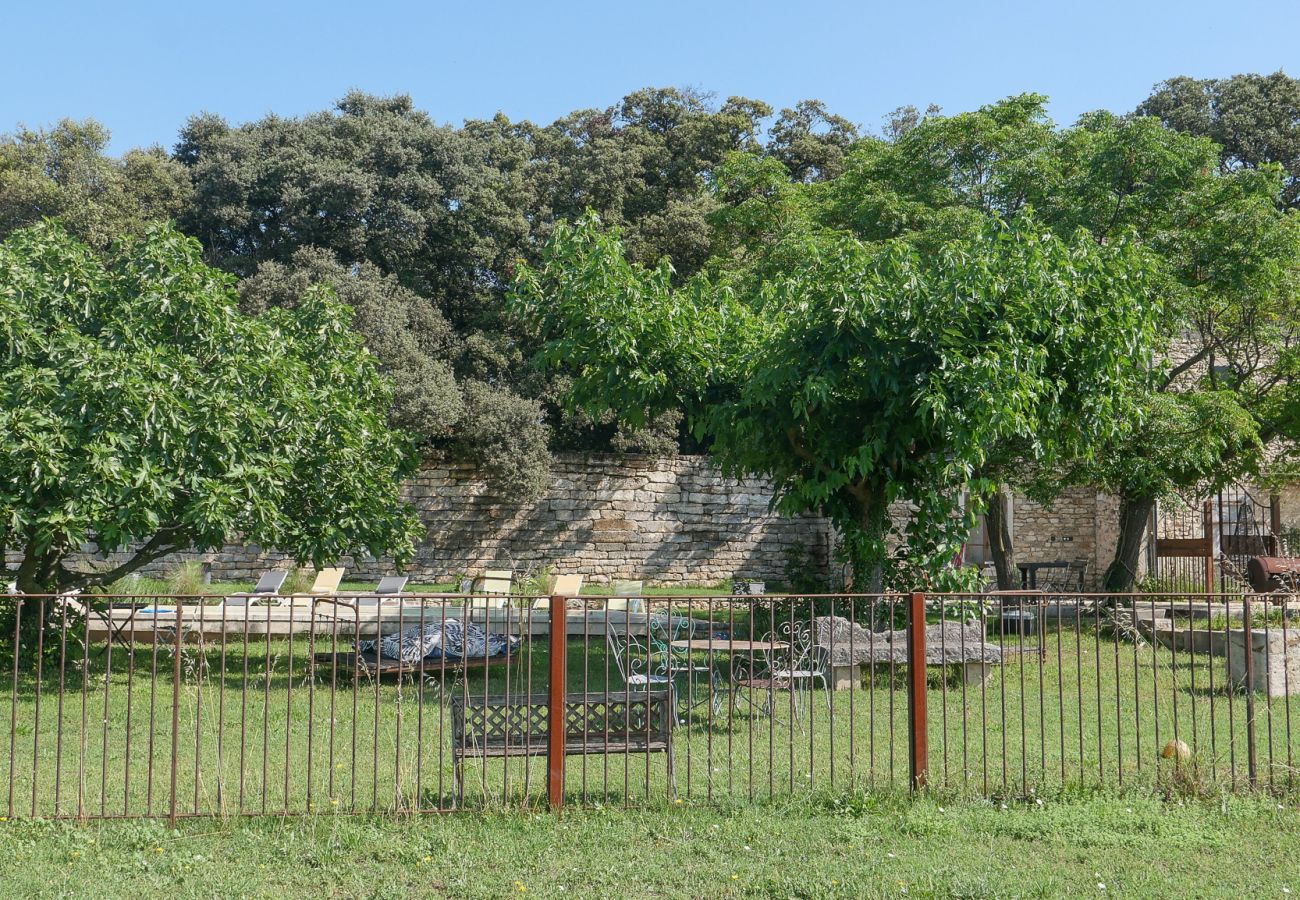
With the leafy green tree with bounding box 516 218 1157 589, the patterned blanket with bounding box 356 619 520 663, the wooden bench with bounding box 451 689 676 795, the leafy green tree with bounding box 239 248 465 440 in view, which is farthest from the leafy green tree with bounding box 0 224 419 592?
the leafy green tree with bounding box 239 248 465 440

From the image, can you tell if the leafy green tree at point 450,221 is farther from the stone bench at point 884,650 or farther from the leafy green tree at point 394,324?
the stone bench at point 884,650

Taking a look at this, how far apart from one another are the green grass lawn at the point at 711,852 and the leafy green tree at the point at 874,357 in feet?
14.3

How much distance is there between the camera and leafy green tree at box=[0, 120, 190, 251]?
21922 mm

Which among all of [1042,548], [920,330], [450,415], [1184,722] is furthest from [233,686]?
[1042,548]

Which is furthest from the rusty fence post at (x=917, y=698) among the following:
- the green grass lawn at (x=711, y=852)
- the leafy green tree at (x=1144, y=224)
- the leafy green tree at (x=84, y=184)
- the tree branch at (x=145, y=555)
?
the leafy green tree at (x=84, y=184)

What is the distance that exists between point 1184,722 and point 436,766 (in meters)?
5.52

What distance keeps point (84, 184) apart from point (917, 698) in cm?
2169

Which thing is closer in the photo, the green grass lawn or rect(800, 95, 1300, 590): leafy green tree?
the green grass lawn

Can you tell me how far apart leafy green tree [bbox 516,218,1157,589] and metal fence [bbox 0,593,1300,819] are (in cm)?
149

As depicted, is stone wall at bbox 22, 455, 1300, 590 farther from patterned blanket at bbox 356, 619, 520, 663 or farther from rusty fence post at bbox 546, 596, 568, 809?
rusty fence post at bbox 546, 596, 568, 809

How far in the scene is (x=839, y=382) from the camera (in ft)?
33.6

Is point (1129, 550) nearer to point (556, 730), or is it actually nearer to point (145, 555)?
point (556, 730)

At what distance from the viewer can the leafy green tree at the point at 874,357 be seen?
9773 mm

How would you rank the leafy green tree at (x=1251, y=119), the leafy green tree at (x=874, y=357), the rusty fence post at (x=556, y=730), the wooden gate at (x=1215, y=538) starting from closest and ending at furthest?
the rusty fence post at (x=556, y=730)
the leafy green tree at (x=874, y=357)
the wooden gate at (x=1215, y=538)
the leafy green tree at (x=1251, y=119)
